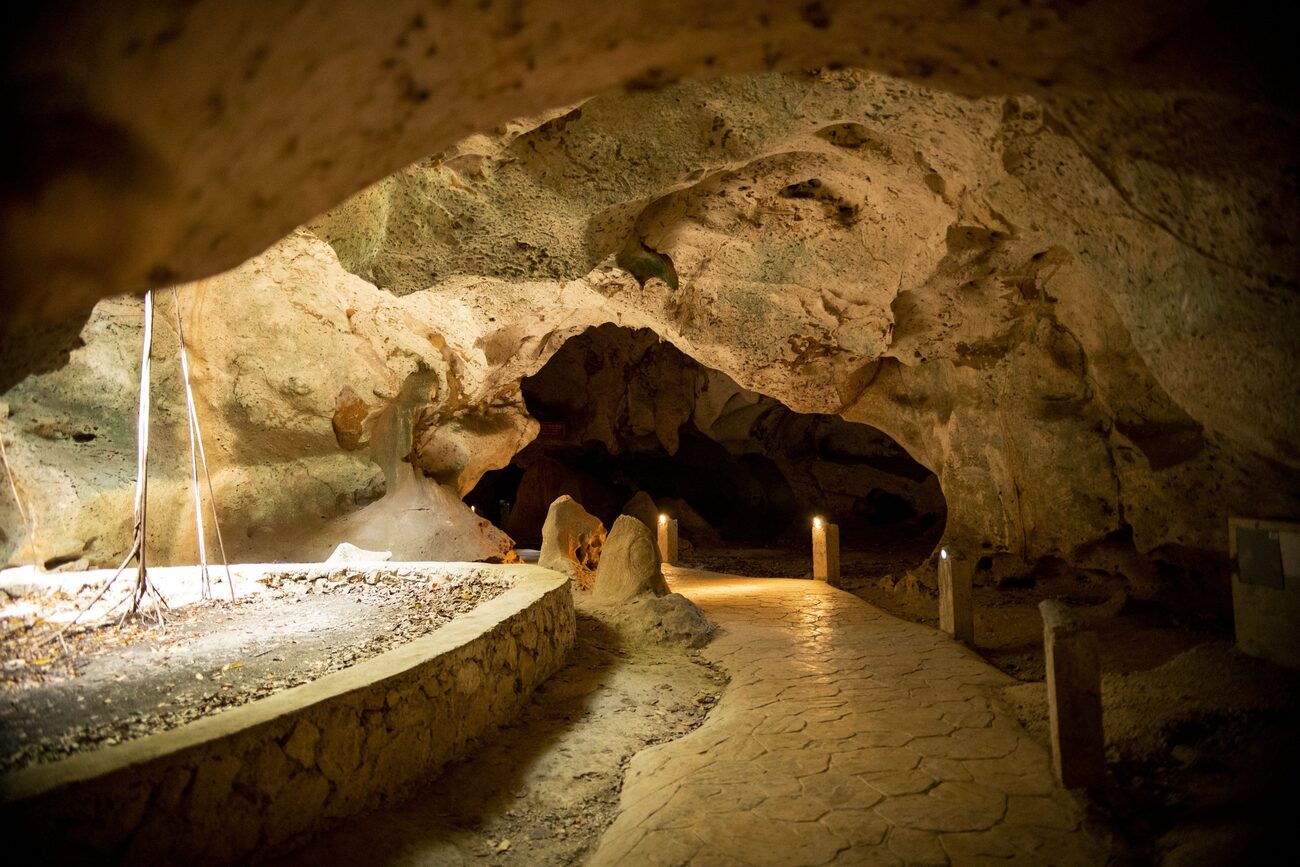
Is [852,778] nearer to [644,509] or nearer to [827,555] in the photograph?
[827,555]

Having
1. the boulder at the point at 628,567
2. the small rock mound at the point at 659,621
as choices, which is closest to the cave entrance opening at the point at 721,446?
the boulder at the point at 628,567

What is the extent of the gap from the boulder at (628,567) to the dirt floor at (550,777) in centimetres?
161

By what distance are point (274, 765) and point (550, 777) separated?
185 cm

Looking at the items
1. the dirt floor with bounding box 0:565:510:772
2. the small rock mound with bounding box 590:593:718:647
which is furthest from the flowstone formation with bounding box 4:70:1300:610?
the small rock mound with bounding box 590:593:718:647

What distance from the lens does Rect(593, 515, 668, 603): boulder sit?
842 centimetres

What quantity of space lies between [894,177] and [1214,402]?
12.6 feet

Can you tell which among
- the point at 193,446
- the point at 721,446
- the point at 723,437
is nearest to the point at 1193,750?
the point at 193,446

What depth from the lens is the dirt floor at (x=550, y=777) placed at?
3.62m

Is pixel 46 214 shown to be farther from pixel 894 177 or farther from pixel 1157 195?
pixel 894 177

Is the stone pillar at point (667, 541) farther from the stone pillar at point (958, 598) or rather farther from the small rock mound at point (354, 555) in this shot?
the stone pillar at point (958, 598)

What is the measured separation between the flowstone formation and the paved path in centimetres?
245

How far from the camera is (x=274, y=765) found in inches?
127

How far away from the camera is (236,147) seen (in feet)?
5.09

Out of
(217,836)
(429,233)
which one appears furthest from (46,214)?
(429,233)
